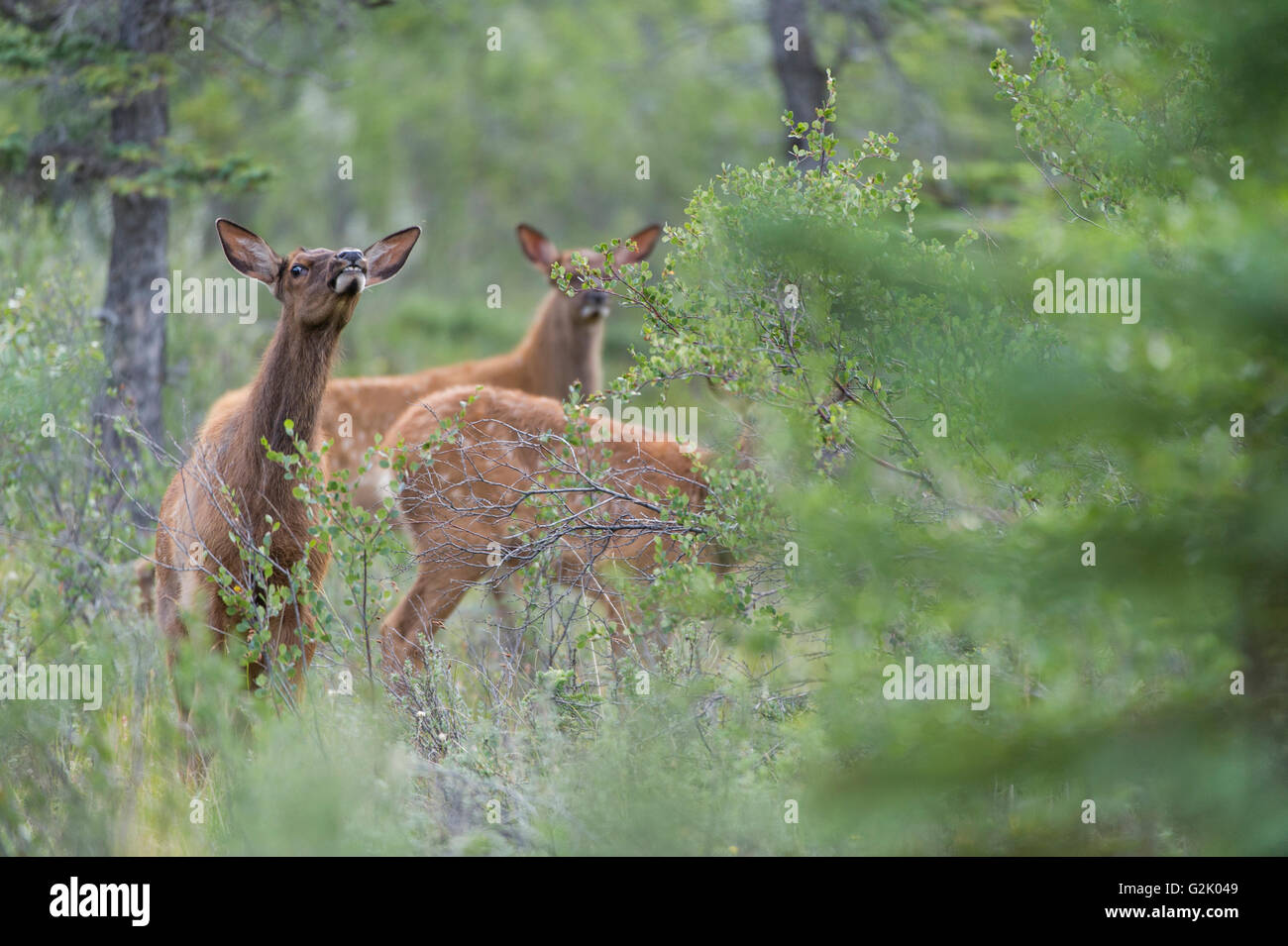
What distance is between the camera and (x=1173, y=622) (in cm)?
279

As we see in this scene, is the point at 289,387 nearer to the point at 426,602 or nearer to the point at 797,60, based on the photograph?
the point at 426,602

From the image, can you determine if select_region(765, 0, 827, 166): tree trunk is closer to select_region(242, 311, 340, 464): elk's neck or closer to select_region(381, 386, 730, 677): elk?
select_region(381, 386, 730, 677): elk

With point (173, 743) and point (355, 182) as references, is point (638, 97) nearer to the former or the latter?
point (355, 182)

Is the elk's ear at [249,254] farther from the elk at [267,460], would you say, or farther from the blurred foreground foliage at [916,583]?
the blurred foreground foliage at [916,583]

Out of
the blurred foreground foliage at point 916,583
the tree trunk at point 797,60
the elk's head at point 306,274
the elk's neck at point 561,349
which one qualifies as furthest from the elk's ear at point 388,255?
the tree trunk at point 797,60

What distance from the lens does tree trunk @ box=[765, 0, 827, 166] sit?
37.7ft

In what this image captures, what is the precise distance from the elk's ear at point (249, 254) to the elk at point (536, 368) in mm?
3106

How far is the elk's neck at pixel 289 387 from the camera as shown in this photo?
6.04 metres

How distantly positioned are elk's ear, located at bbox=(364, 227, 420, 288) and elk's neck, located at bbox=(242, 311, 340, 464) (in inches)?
21.6

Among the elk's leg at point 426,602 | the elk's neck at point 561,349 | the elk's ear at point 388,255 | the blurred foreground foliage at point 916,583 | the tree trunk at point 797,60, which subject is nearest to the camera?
the blurred foreground foliage at point 916,583

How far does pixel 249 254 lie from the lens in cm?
620

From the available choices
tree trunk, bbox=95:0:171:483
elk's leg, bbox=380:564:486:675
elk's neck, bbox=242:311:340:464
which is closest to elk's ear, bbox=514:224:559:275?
tree trunk, bbox=95:0:171:483

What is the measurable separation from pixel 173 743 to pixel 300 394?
1.92 metres
